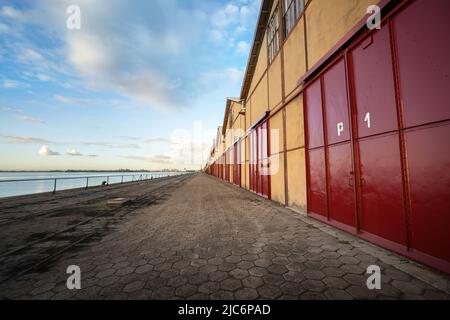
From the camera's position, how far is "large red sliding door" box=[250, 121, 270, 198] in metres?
11.6

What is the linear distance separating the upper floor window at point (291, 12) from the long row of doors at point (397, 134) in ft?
11.7

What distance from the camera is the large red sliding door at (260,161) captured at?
11562mm

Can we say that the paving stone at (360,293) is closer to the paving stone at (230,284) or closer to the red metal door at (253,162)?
the paving stone at (230,284)

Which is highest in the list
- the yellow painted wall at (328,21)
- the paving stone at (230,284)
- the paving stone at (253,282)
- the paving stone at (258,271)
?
the yellow painted wall at (328,21)

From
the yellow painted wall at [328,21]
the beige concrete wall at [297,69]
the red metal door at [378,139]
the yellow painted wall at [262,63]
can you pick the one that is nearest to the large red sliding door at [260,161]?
the beige concrete wall at [297,69]

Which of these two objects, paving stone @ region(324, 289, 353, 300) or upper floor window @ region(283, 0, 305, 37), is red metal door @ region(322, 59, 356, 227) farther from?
upper floor window @ region(283, 0, 305, 37)

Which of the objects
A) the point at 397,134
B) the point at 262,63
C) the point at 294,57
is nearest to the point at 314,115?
the point at 294,57

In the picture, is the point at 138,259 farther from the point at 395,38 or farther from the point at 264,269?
the point at 395,38

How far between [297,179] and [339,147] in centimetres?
274

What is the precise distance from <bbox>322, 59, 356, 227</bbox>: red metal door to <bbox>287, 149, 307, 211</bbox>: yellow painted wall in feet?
5.11

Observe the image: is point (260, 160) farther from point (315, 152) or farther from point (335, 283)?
point (335, 283)

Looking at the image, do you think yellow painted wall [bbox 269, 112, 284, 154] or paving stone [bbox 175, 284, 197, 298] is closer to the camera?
paving stone [bbox 175, 284, 197, 298]

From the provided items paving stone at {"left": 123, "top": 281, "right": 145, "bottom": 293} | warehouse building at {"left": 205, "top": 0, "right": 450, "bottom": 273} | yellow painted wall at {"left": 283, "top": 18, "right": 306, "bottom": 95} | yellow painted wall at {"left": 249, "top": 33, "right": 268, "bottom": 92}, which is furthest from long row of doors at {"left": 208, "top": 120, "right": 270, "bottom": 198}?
paving stone at {"left": 123, "top": 281, "right": 145, "bottom": 293}
